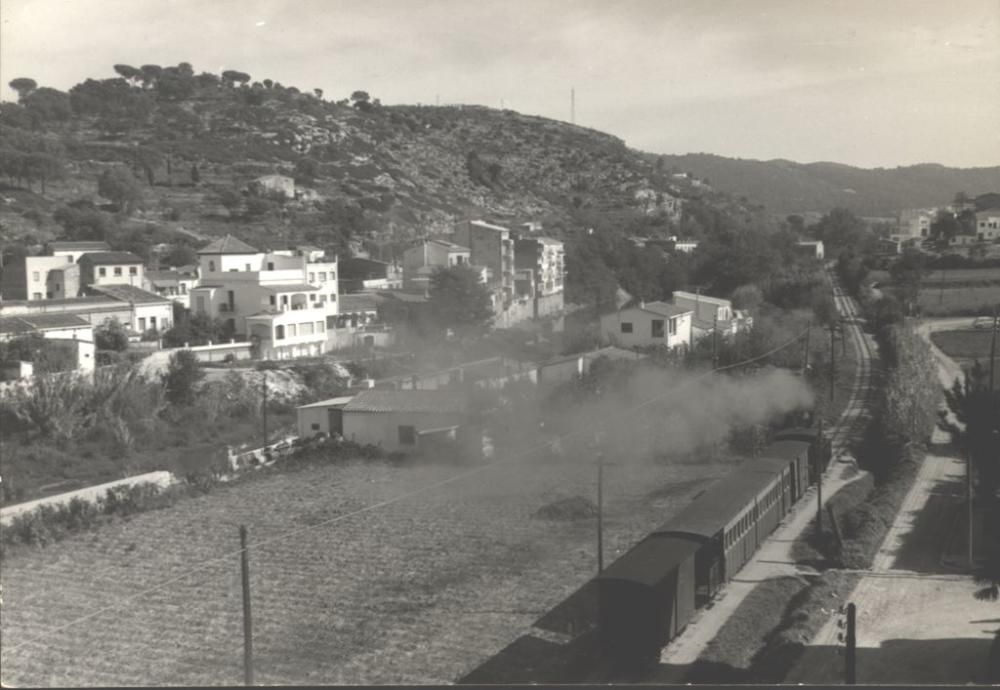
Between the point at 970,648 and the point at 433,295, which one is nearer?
the point at 970,648

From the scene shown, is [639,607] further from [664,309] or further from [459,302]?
[459,302]

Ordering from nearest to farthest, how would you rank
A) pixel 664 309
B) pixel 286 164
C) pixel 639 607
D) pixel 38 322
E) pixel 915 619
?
pixel 639 607 < pixel 915 619 < pixel 38 322 < pixel 664 309 < pixel 286 164

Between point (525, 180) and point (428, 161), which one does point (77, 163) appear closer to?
point (428, 161)

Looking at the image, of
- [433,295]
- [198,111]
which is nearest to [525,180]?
[198,111]

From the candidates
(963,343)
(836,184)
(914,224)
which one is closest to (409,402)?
(963,343)

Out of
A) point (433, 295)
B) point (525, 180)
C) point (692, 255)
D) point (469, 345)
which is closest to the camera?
point (469, 345)

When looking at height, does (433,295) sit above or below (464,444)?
above
